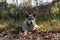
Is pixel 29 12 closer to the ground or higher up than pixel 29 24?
higher up

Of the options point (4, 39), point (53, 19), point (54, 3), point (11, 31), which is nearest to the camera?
point (4, 39)

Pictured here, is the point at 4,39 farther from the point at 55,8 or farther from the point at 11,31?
the point at 55,8

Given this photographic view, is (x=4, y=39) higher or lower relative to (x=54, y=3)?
lower

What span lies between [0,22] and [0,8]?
94cm

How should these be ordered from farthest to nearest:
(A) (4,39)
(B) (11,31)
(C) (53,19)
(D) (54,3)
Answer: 1. (D) (54,3)
2. (C) (53,19)
3. (B) (11,31)
4. (A) (4,39)

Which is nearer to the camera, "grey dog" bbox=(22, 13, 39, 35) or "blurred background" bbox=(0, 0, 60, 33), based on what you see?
"grey dog" bbox=(22, 13, 39, 35)

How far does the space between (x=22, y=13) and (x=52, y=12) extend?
0.95 metres

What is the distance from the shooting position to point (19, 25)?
771cm

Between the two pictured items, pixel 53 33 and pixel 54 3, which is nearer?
pixel 53 33

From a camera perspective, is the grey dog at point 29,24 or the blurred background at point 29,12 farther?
the blurred background at point 29,12

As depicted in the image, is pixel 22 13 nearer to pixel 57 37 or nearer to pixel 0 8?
pixel 0 8

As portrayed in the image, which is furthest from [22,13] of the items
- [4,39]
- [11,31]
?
[4,39]

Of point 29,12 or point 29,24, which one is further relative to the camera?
point 29,12

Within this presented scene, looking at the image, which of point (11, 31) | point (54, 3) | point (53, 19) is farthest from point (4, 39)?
point (54, 3)
